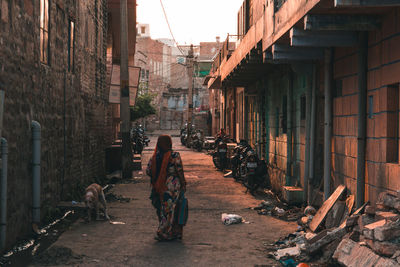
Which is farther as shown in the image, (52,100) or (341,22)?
(52,100)

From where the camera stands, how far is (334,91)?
8258mm

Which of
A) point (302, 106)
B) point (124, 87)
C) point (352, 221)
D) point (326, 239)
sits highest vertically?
point (124, 87)

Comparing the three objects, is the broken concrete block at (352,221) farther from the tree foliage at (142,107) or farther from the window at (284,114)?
the tree foliage at (142,107)

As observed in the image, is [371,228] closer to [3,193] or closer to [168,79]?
[3,193]

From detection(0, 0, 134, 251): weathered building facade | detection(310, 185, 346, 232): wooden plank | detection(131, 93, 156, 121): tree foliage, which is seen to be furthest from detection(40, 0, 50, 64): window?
detection(131, 93, 156, 121): tree foliage

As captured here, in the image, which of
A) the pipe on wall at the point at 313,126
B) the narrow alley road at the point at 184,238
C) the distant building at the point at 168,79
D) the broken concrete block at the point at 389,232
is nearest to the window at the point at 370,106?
the broken concrete block at the point at 389,232

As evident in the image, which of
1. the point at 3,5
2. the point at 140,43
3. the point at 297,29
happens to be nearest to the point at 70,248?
the point at 3,5

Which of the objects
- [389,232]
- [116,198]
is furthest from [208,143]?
[389,232]

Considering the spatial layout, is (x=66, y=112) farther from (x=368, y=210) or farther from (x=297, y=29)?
(x=368, y=210)

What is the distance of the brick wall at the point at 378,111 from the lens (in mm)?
5859

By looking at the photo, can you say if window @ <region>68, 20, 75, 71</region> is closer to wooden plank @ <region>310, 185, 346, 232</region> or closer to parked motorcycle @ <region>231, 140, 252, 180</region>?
parked motorcycle @ <region>231, 140, 252, 180</region>

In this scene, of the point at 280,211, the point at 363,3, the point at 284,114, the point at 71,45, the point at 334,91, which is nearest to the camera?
the point at 363,3

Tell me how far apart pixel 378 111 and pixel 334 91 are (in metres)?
2.05

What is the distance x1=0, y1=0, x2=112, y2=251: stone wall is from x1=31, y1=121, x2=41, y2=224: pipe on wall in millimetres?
67
